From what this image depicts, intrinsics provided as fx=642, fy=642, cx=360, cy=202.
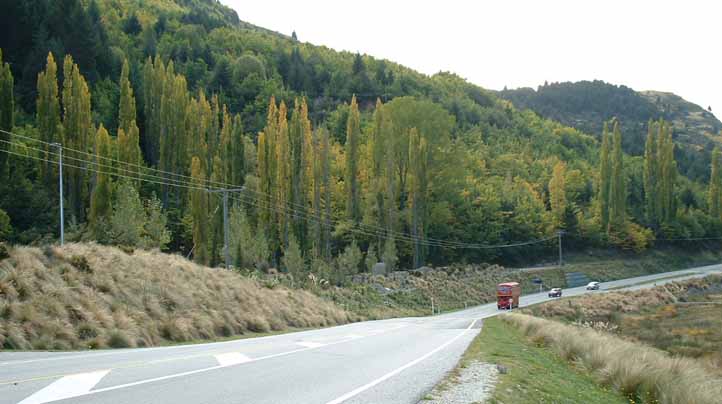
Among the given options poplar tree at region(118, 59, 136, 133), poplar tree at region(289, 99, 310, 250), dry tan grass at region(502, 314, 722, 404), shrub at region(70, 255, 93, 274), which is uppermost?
poplar tree at region(118, 59, 136, 133)

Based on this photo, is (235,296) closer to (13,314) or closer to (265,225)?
(13,314)

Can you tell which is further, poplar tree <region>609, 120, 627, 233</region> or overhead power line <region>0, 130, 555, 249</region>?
poplar tree <region>609, 120, 627, 233</region>

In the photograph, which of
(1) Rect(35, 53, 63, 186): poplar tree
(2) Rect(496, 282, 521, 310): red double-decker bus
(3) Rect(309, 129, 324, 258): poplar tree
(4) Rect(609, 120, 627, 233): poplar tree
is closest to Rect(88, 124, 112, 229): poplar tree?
(1) Rect(35, 53, 63, 186): poplar tree

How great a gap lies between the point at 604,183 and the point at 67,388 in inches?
3436

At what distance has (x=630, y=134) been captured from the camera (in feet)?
576

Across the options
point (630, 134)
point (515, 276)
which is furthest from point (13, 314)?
point (630, 134)

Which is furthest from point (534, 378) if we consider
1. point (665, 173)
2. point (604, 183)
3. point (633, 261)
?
point (665, 173)

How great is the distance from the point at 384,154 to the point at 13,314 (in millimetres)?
50193

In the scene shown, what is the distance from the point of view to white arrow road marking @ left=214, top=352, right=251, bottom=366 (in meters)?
10.9

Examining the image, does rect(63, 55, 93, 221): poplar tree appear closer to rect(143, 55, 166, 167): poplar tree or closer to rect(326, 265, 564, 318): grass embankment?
rect(143, 55, 166, 167): poplar tree

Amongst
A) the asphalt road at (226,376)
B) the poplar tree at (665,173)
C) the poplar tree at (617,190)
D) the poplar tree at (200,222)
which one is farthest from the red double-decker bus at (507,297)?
the poplar tree at (665,173)

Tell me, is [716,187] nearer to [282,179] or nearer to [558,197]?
[558,197]

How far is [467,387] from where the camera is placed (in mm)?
9438

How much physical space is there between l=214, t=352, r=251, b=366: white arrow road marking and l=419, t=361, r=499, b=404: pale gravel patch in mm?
3726
